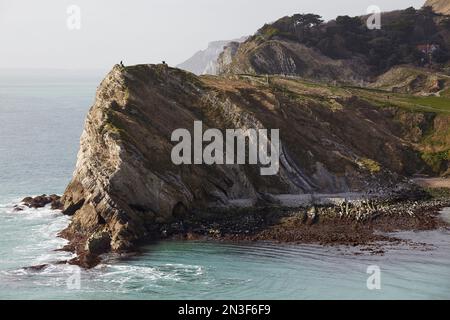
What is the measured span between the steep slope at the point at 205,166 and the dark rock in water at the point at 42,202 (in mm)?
1762

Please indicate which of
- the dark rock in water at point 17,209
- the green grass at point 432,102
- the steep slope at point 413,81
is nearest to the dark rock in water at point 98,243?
the dark rock in water at point 17,209

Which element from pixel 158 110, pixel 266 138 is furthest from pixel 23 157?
pixel 266 138

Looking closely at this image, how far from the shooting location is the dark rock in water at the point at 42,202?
80.3m

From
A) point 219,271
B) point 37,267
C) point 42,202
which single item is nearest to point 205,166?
point 219,271

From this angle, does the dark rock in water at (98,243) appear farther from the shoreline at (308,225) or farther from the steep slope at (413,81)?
the steep slope at (413,81)

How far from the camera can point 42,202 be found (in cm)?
8219

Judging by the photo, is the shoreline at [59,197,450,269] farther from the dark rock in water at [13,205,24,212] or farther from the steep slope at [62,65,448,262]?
the dark rock in water at [13,205,24,212]

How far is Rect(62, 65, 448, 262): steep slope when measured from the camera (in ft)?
227

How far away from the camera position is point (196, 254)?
62.4 meters

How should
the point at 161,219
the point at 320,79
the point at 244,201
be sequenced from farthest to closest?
1. the point at 320,79
2. the point at 244,201
3. the point at 161,219

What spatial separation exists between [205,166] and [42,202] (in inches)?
901
